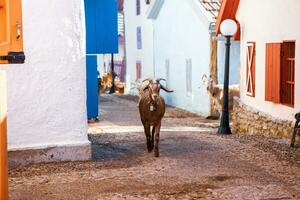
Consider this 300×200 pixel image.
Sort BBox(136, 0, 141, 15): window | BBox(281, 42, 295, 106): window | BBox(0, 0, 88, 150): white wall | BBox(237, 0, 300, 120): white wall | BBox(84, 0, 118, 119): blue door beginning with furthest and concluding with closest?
BBox(136, 0, 141, 15): window
BBox(84, 0, 118, 119): blue door
BBox(281, 42, 295, 106): window
BBox(237, 0, 300, 120): white wall
BBox(0, 0, 88, 150): white wall

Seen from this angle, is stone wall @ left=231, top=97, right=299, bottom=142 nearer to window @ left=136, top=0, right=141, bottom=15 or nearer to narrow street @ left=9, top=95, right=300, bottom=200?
narrow street @ left=9, top=95, right=300, bottom=200

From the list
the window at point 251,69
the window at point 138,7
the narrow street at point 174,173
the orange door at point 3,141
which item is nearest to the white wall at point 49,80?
the narrow street at point 174,173

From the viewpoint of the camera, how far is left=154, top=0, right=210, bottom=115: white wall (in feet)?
68.8

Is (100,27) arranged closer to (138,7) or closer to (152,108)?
(152,108)

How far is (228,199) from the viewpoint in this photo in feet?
22.9

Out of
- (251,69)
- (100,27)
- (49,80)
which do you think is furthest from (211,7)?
(49,80)

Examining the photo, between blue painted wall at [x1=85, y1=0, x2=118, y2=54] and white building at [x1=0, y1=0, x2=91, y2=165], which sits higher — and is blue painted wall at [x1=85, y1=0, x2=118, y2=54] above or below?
above

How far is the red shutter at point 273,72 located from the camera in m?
12.7

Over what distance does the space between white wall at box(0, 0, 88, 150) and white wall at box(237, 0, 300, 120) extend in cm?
479

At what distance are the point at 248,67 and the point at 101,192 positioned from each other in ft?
28.1

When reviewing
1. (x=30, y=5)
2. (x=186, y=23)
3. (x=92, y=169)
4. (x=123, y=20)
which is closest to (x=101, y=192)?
(x=92, y=169)

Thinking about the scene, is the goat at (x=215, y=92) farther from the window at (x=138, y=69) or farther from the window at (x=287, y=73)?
the window at (x=138, y=69)

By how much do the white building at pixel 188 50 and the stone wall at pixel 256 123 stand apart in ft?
13.2

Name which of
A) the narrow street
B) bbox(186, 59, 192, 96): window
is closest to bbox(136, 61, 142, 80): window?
bbox(186, 59, 192, 96): window
